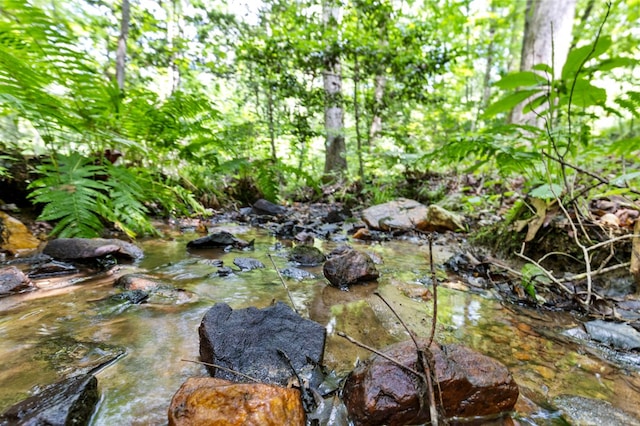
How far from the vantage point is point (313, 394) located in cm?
112

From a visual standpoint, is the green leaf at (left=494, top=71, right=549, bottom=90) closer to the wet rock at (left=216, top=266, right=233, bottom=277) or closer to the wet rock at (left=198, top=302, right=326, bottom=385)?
the wet rock at (left=198, top=302, right=326, bottom=385)

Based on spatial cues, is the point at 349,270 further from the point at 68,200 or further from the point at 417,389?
the point at 68,200

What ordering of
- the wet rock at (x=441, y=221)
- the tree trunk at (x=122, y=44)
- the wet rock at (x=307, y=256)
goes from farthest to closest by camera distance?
the tree trunk at (x=122, y=44)
the wet rock at (x=441, y=221)
the wet rock at (x=307, y=256)

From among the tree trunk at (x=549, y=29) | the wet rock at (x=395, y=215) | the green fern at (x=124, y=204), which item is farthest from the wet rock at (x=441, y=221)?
the green fern at (x=124, y=204)

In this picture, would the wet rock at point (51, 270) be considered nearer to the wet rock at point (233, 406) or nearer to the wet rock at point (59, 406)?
the wet rock at point (59, 406)

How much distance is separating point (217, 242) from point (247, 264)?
0.80m

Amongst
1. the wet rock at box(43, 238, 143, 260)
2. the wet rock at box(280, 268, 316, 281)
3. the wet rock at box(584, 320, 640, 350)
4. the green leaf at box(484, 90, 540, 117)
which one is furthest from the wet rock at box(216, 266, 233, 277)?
the green leaf at box(484, 90, 540, 117)

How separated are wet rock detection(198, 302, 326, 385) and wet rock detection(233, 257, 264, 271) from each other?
1217 mm

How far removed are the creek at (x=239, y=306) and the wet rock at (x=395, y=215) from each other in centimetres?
233

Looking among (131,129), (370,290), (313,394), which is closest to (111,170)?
(131,129)

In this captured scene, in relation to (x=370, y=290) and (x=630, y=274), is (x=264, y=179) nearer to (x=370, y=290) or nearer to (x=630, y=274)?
(x=370, y=290)

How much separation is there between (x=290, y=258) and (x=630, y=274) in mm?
2537

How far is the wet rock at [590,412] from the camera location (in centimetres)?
106

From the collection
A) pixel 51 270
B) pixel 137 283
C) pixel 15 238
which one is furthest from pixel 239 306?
pixel 15 238
